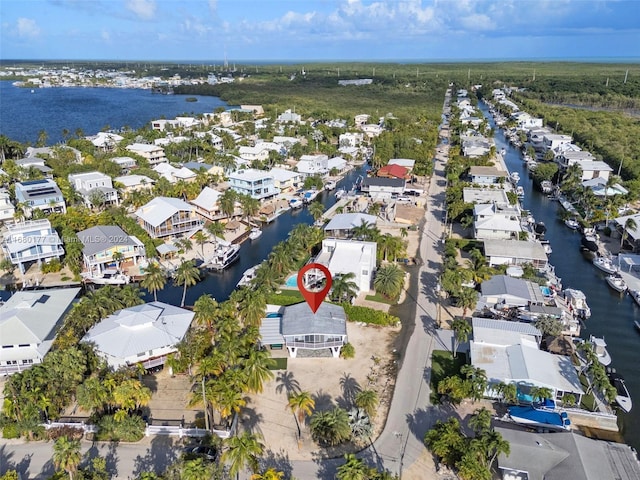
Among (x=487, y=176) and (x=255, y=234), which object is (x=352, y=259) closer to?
(x=255, y=234)

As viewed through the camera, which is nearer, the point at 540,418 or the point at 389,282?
the point at 540,418

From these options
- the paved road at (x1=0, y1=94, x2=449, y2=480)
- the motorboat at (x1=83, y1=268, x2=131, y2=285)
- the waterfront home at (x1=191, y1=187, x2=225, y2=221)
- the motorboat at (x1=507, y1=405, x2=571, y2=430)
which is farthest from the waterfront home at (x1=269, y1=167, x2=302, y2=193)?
the motorboat at (x1=507, y1=405, x2=571, y2=430)

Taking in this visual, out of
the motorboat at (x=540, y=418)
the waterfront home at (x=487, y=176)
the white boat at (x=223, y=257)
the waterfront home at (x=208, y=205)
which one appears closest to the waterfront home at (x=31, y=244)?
the white boat at (x=223, y=257)

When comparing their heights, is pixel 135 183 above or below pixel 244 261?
above

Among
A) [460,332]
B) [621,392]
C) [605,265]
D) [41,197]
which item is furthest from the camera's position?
[41,197]

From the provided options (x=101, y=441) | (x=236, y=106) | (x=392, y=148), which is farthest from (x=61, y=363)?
(x=236, y=106)

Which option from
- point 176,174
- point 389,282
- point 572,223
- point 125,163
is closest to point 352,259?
point 389,282

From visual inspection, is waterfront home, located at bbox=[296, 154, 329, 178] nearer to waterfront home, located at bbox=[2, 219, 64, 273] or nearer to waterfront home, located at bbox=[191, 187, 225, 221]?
waterfront home, located at bbox=[191, 187, 225, 221]
